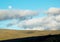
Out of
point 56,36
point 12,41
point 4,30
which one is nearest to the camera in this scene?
point 12,41

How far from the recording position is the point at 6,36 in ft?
14.8

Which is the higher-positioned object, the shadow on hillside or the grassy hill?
the grassy hill

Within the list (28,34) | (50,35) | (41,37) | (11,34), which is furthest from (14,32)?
(50,35)

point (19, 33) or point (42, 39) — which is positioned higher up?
point (19, 33)

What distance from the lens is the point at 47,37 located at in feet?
16.1

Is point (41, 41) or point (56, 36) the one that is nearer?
point (41, 41)

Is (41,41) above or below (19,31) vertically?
below

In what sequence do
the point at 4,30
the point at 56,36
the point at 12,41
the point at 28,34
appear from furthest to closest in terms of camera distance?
1. the point at 56,36
2. the point at 28,34
3. the point at 4,30
4. the point at 12,41

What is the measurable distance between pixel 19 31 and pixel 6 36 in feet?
1.32

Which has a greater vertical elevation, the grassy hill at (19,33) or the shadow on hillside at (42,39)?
the grassy hill at (19,33)

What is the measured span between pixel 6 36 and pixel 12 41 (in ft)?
1.32

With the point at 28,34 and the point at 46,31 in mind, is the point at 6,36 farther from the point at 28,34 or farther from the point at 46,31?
the point at 46,31

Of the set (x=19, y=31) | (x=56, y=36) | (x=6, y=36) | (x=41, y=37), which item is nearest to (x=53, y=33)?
(x=56, y=36)

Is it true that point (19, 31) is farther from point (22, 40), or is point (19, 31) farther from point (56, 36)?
point (56, 36)
